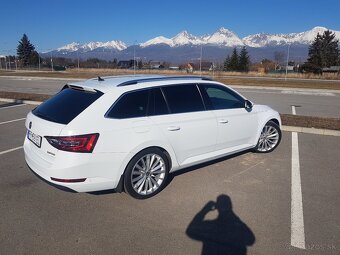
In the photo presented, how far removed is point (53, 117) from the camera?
12.7 feet

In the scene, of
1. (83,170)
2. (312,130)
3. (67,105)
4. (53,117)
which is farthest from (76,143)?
(312,130)

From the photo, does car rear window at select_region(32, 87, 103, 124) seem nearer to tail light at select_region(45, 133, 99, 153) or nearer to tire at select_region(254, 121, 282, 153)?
tail light at select_region(45, 133, 99, 153)

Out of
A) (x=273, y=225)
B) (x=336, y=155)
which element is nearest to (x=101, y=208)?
(x=273, y=225)

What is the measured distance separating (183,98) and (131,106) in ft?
3.00

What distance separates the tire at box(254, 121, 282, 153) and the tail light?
352 cm

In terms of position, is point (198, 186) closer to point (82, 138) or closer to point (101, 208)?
point (101, 208)

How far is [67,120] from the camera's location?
3.71 meters

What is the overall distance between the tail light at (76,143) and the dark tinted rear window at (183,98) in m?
1.31

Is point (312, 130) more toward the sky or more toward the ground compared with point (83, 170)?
more toward the ground

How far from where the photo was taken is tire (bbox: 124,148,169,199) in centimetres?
401

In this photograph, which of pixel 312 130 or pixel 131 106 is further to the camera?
pixel 312 130

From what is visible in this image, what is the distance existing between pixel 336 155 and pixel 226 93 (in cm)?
265

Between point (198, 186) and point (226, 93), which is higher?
point (226, 93)

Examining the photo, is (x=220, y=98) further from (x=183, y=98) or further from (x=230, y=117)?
(x=183, y=98)
